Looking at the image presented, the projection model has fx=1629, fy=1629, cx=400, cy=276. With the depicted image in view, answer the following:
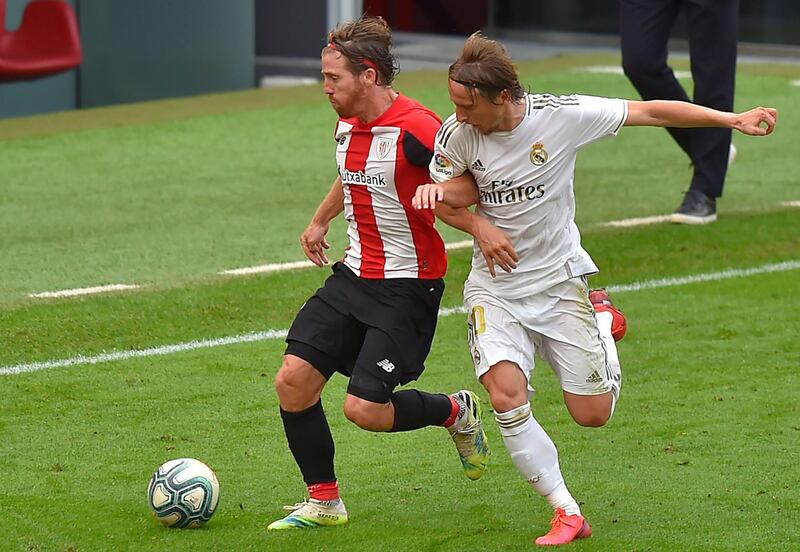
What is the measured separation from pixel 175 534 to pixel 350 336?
842mm

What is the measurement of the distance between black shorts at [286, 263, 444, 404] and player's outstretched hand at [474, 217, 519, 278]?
1.31ft

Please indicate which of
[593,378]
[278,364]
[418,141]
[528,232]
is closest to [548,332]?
[593,378]

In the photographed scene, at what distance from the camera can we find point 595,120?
5184 mm

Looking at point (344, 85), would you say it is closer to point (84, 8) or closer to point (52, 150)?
point (52, 150)

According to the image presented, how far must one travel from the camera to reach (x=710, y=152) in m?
10.4

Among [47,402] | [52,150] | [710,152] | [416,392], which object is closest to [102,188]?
[52,150]

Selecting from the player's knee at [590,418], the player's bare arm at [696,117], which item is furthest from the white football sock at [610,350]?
the player's bare arm at [696,117]

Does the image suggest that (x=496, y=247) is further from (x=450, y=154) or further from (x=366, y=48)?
(x=366, y=48)

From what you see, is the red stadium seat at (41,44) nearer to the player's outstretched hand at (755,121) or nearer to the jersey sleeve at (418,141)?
the jersey sleeve at (418,141)

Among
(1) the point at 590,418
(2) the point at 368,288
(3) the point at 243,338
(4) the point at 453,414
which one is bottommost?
(3) the point at 243,338

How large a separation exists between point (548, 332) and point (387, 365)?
0.52m

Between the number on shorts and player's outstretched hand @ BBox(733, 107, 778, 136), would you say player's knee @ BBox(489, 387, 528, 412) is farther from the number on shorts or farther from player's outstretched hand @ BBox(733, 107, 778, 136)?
player's outstretched hand @ BBox(733, 107, 778, 136)

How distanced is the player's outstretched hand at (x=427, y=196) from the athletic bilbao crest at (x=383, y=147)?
405 millimetres

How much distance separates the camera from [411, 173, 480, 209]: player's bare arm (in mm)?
4863
